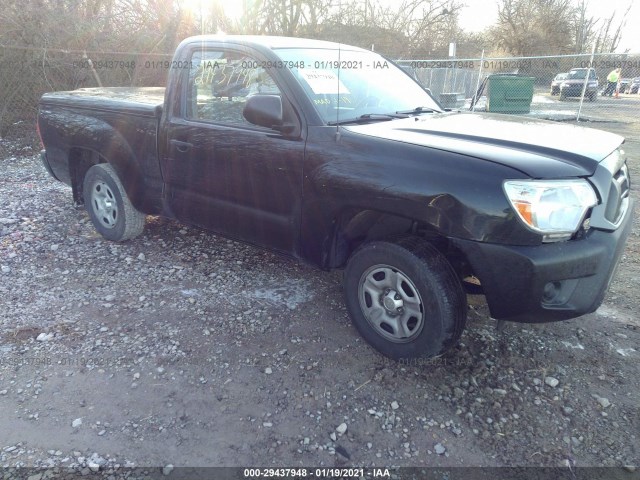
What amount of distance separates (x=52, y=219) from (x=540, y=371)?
17.1 feet

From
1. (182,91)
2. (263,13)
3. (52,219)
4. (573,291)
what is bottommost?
(52,219)

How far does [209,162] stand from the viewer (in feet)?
11.8

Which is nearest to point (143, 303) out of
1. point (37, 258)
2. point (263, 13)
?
point (37, 258)

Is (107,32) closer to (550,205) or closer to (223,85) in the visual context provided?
(223,85)

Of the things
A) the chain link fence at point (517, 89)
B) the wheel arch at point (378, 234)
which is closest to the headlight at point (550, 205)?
the wheel arch at point (378, 234)

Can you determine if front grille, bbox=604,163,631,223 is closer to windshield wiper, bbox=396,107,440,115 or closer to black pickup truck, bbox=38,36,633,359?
black pickup truck, bbox=38,36,633,359

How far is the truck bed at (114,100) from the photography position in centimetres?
408

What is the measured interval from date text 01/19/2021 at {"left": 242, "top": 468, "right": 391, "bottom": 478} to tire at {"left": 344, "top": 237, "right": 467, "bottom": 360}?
0.80 m

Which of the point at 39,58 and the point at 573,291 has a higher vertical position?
the point at 39,58

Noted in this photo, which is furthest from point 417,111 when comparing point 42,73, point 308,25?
point 308,25

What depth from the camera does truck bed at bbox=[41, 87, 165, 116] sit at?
4.08 meters

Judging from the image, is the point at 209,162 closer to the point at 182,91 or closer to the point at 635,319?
the point at 182,91

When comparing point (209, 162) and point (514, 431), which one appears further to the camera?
point (209, 162)

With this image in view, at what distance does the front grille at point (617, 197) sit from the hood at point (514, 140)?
0.17 m
